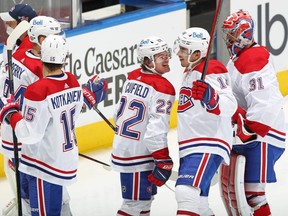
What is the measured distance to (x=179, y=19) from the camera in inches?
400

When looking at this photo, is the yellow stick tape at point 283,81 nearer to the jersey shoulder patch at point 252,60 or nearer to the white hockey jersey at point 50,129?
the jersey shoulder patch at point 252,60

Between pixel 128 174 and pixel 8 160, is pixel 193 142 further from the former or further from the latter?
pixel 8 160

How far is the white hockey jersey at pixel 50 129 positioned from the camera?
7059mm

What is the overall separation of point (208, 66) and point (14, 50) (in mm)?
1329

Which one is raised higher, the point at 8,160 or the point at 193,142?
the point at 193,142

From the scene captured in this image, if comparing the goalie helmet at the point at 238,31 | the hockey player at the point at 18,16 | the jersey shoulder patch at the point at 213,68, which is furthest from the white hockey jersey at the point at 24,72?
the goalie helmet at the point at 238,31

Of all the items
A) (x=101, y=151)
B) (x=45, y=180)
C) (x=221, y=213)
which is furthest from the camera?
(x=101, y=151)

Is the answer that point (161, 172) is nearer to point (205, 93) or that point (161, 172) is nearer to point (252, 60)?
point (205, 93)

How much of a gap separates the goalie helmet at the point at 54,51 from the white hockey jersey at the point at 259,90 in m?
1.12

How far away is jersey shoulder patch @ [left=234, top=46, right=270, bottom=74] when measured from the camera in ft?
25.0

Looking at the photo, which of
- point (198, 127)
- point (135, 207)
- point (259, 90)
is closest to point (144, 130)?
point (198, 127)

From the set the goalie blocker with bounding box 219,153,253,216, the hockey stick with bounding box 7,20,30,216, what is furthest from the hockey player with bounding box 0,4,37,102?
the goalie blocker with bounding box 219,153,253,216

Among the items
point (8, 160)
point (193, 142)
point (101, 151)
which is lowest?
point (101, 151)

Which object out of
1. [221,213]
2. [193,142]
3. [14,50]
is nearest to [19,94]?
[14,50]
